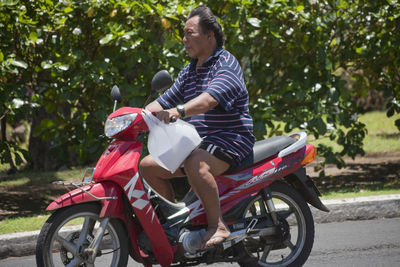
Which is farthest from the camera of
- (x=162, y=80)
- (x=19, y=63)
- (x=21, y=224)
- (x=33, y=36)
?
(x=33, y=36)

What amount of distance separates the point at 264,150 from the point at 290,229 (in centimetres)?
60

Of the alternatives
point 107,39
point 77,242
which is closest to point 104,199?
point 77,242

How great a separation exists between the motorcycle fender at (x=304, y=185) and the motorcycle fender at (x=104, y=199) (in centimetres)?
126

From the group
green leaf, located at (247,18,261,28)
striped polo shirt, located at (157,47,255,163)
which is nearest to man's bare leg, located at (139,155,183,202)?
striped polo shirt, located at (157,47,255,163)

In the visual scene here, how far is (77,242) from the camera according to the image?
4.18m

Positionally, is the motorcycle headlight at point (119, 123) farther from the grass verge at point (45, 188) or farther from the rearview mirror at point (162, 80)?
the grass verge at point (45, 188)

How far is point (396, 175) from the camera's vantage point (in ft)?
29.5

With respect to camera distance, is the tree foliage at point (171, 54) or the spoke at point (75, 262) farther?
the tree foliage at point (171, 54)

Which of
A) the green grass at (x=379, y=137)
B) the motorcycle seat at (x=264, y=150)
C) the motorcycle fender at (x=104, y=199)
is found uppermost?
the motorcycle seat at (x=264, y=150)

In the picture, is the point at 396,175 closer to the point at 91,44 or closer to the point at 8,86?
the point at 91,44

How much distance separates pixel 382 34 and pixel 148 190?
463 centimetres

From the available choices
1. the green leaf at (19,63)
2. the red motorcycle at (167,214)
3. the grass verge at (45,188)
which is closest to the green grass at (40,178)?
the grass verge at (45,188)

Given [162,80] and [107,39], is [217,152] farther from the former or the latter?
[107,39]

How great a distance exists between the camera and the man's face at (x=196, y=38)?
456 cm
